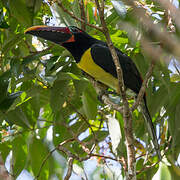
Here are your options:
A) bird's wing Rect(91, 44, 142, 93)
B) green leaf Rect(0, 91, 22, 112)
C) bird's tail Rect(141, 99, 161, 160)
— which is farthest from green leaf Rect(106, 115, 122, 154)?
green leaf Rect(0, 91, 22, 112)

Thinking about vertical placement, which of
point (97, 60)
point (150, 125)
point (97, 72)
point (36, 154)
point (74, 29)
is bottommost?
point (36, 154)

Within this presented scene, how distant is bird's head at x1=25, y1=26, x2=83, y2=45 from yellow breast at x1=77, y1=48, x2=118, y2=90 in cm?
22

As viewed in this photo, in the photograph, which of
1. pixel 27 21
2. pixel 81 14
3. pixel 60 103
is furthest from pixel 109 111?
pixel 27 21

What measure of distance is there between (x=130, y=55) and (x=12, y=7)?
1236 millimetres

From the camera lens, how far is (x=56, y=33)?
3.04 meters

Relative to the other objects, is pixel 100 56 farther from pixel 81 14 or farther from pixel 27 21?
pixel 27 21

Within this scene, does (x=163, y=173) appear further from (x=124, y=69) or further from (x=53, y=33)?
(x=53, y=33)

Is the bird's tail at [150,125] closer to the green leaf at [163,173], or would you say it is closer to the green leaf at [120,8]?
the green leaf at [163,173]

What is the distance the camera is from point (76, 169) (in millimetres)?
2840

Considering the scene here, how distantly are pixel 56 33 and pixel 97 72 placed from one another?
51cm

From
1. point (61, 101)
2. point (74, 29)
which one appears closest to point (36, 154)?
point (61, 101)

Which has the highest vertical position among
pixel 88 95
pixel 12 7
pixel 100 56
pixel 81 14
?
pixel 12 7

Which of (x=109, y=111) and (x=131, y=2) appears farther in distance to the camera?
(x=109, y=111)

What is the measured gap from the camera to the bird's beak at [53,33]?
268 cm
